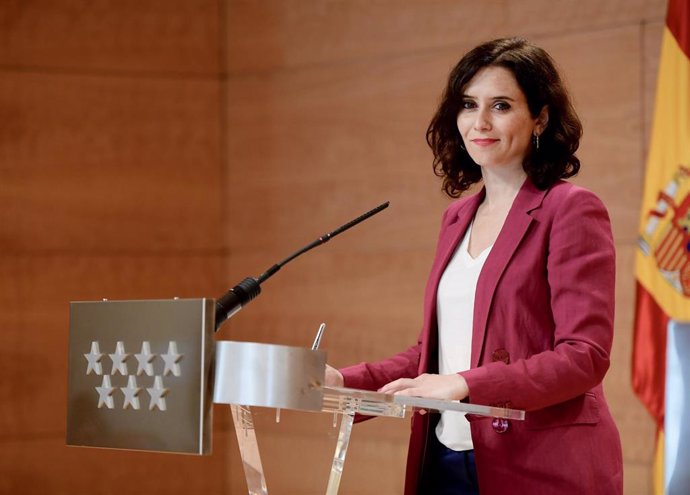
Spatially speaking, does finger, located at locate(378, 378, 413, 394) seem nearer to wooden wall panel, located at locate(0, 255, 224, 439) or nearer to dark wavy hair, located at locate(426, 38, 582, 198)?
dark wavy hair, located at locate(426, 38, 582, 198)

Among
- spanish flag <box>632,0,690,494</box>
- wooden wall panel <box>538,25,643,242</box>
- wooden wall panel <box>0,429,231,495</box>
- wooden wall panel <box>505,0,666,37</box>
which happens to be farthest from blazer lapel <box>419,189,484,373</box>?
wooden wall panel <box>0,429,231,495</box>

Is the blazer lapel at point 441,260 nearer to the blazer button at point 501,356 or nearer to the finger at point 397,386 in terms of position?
the blazer button at point 501,356

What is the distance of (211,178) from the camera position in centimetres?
522

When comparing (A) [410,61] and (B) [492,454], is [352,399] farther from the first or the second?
(A) [410,61]

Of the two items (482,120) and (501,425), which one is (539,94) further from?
(501,425)

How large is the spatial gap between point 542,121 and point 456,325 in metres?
0.48

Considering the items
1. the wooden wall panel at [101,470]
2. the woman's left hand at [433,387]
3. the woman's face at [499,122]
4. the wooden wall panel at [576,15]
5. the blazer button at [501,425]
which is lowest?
the wooden wall panel at [101,470]

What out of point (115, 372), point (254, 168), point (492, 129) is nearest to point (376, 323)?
point (254, 168)

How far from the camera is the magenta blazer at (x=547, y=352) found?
75.4 inches

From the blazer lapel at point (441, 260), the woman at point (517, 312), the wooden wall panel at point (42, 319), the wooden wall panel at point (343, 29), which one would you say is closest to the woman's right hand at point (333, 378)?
the woman at point (517, 312)

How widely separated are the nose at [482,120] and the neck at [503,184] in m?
0.11

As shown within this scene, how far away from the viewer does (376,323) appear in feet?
15.6

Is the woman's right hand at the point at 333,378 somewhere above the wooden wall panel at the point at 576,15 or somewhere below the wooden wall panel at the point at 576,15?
below

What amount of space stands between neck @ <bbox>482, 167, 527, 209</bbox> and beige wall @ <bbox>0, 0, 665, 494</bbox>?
2.25 m
